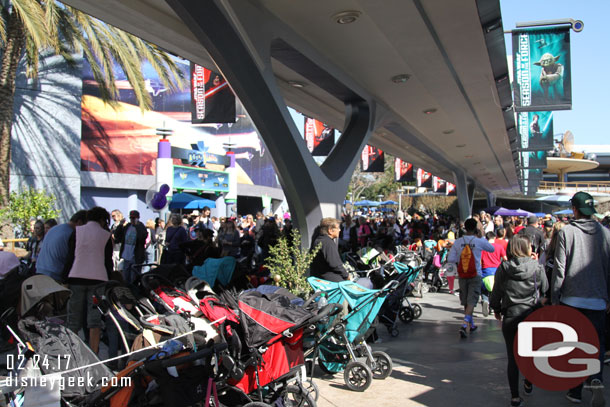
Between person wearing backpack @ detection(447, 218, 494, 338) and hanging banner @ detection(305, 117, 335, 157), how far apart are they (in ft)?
33.9

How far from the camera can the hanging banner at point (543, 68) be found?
31.8 feet

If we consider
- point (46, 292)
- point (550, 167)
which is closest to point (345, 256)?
point (46, 292)

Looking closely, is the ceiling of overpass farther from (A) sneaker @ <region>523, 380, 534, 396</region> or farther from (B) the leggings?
(A) sneaker @ <region>523, 380, 534, 396</region>

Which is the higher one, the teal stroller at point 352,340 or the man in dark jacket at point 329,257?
the man in dark jacket at point 329,257

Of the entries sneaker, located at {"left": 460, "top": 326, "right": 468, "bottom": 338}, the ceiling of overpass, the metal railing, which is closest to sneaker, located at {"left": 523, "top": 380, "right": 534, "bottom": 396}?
sneaker, located at {"left": 460, "top": 326, "right": 468, "bottom": 338}

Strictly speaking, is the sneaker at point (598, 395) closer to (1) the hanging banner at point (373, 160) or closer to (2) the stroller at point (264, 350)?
(2) the stroller at point (264, 350)

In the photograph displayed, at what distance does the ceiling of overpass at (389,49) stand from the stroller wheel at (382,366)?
Answer: 14.9 ft

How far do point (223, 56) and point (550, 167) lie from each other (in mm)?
75641

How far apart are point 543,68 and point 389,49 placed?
9.88ft

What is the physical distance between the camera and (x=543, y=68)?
32.4 feet

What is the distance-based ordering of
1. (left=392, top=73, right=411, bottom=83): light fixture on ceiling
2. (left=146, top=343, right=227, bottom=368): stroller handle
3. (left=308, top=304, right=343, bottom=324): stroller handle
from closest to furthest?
(left=146, top=343, right=227, bottom=368): stroller handle → (left=308, top=304, right=343, bottom=324): stroller handle → (left=392, top=73, right=411, bottom=83): light fixture on ceiling

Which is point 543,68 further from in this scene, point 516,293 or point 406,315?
point 516,293

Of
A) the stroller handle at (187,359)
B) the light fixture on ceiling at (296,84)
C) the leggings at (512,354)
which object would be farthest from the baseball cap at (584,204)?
the light fixture on ceiling at (296,84)

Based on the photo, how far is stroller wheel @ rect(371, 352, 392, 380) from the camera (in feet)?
20.5
